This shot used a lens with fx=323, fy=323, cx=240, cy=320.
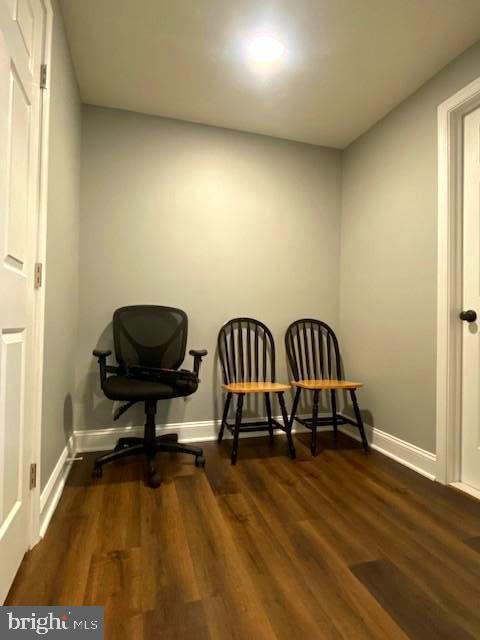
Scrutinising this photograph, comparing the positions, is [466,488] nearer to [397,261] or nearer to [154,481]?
[397,261]

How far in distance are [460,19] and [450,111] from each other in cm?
39

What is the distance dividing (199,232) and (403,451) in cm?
205

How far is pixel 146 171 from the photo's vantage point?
91.7 inches

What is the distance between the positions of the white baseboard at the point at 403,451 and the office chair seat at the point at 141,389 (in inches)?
53.2

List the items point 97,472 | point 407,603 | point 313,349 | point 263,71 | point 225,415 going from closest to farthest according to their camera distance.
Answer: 1. point 407,603
2. point 97,472
3. point 263,71
4. point 225,415
5. point 313,349

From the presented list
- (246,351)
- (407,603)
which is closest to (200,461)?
(246,351)

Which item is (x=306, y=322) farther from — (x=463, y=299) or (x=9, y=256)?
(x=9, y=256)

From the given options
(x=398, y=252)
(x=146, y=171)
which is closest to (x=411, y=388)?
(x=398, y=252)

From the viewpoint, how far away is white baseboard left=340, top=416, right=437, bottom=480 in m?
1.88

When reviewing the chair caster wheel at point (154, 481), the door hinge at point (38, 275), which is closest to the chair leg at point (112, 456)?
the chair caster wheel at point (154, 481)

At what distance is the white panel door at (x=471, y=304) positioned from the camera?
1718mm

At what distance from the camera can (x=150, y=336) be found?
2.12 m

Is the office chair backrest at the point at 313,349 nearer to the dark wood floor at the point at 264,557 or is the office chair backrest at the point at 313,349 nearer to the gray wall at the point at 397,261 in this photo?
the gray wall at the point at 397,261

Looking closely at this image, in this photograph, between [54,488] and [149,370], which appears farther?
[149,370]
